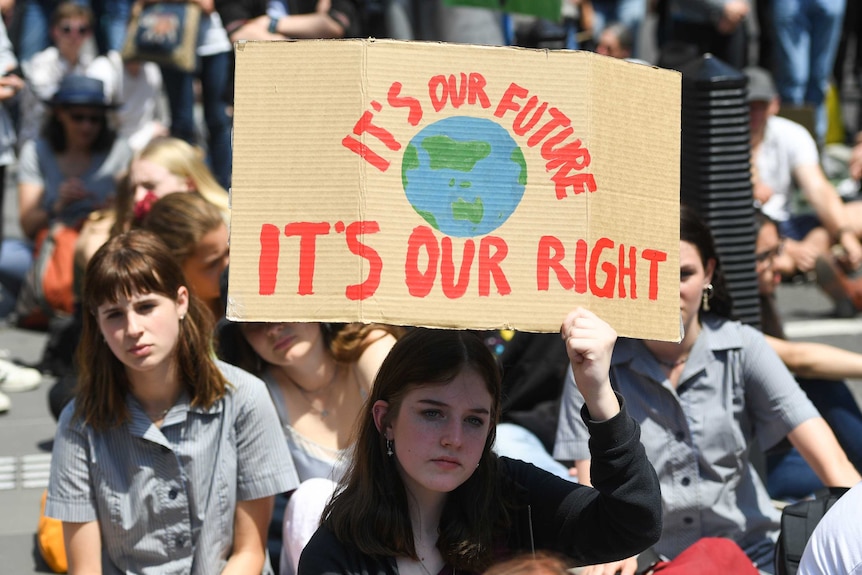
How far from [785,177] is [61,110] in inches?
156

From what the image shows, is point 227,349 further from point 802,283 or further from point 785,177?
point 802,283

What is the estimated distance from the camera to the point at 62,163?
24.0ft

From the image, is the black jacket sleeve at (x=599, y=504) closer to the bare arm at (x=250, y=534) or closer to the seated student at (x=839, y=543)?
the seated student at (x=839, y=543)

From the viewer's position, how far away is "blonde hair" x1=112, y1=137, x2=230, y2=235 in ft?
18.1

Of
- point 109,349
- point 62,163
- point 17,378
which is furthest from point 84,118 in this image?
point 109,349

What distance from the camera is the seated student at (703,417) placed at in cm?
368

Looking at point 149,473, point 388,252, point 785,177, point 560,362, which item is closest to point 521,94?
point 388,252

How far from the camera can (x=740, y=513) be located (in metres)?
3.72

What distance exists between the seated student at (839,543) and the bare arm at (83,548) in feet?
5.72

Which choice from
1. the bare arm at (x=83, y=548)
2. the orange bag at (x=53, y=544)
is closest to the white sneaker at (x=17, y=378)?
the orange bag at (x=53, y=544)

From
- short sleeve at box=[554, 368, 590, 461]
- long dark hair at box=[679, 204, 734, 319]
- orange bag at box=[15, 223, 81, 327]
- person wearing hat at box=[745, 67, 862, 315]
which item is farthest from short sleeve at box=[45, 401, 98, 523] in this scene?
person wearing hat at box=[745, 67, 862, 315]

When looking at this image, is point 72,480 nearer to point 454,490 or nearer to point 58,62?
point 454,490

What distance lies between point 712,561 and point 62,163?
16.6ft

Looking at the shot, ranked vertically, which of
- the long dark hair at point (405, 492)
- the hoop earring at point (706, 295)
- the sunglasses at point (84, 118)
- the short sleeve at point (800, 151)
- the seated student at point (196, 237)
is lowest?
the long dark hair at point (405, 492)
